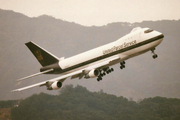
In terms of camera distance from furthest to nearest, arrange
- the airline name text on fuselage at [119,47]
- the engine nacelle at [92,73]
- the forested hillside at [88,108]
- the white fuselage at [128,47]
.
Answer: the forested hillside at [88,108] < the airline name text on fuselage at [119,47] < the engine nacelle at [92,73] < the white fuselage at [128,47]

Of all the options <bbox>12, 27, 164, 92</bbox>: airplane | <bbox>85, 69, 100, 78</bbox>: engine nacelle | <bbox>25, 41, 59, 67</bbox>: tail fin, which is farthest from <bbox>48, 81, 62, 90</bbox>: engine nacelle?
<bbox>25, 41, 59, 67</bbox>: tail fin

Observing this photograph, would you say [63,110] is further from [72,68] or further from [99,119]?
[72,68]

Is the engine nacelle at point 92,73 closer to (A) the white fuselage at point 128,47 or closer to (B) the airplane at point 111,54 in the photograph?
(B) the airplane at point 111,54

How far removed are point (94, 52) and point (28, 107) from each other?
76389 millimetres

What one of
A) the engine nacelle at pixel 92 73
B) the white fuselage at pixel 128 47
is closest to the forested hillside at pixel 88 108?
the white fuselage at pixel 128 47

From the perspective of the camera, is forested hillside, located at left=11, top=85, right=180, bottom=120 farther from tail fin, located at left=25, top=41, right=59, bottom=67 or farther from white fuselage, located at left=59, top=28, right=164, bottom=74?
white fuselage, located at left=59, top=28, right=164, bottom=74

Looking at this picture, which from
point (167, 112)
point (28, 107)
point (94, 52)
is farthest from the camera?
point (167, 112)

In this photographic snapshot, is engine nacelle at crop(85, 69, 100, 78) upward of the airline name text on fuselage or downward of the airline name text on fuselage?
downward

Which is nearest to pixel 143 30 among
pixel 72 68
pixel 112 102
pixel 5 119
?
pixel 72 68

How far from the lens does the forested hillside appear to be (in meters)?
134

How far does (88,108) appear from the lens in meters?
165

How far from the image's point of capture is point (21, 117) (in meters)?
128

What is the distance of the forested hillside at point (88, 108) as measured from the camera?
13438cm

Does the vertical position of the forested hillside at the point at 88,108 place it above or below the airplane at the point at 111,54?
above
